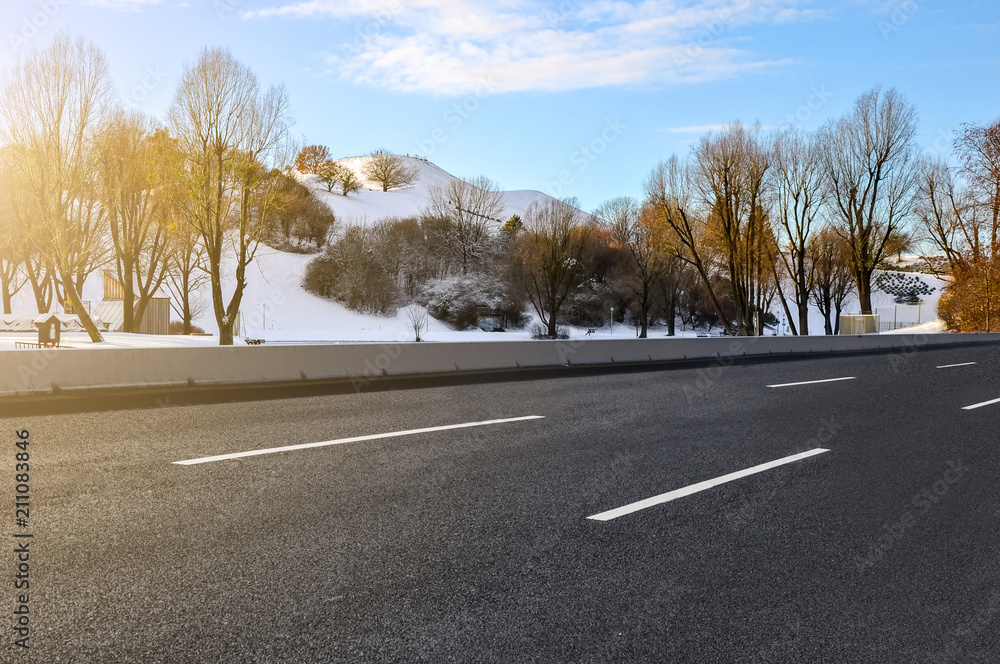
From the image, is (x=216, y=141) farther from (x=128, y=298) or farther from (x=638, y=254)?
(x=638, y=254)

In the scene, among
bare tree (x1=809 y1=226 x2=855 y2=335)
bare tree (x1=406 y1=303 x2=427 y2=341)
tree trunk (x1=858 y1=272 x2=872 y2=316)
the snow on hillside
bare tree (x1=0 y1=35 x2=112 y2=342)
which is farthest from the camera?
the snow on hillside

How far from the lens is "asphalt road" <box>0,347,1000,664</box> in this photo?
11.0 feet

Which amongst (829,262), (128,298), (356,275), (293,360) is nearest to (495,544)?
(293,360)

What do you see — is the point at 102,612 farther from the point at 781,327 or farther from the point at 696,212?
the point at 781,327

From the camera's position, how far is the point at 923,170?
54.9m

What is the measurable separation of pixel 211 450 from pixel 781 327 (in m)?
122

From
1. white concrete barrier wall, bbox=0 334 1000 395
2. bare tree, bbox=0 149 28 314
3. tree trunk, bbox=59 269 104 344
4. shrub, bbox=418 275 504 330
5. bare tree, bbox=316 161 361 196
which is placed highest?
bare tree, bbox=316 161 361 196

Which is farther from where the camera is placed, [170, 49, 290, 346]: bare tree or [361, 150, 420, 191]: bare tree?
[361, 150, 420, 191]: bare tree

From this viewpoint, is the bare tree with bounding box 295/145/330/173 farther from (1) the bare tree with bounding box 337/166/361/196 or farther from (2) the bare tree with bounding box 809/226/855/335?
(2) the bare tree with bounding box 809/226/855/335

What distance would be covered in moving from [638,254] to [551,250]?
13.7m

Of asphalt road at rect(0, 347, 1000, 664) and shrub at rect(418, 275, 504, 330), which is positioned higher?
shrub at rect(418, 275, 504, 330)

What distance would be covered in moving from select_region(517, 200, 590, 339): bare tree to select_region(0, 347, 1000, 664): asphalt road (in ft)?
170

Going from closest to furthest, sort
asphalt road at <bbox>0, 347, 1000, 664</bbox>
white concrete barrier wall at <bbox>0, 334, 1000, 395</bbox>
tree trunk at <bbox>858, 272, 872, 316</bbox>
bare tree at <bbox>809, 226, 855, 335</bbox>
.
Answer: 1. asphalt road at <bbox>0, 347, 1000, 664</bbox>
2. white concrete barrier wall at <bbox>0, 334, 1000, 395</bbox>
3. tree trunk at <bbox>858, 272, 872, 316</bbox>
4. bare tree at <bbox>809, 226, 855, 335</bbox>

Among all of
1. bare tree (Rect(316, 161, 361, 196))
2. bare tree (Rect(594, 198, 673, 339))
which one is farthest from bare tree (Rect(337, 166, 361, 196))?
bare tree (Rect(594, 198, 673, 339))
